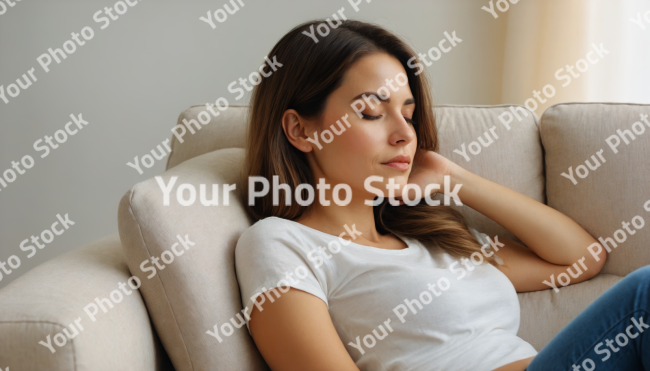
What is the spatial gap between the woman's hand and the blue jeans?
0.55 metres

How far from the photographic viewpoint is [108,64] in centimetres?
215

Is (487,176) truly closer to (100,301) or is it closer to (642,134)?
(642,134)

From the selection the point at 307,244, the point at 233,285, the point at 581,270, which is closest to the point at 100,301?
the point at 233,285

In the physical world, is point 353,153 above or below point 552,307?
above

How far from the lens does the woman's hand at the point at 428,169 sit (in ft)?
4.24

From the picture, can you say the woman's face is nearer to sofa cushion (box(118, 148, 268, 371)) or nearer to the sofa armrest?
sofa cushion (box(118, 148, 268, 371))

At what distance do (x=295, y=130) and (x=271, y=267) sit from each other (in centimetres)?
35

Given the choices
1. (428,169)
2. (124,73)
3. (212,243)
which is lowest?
(428,169)

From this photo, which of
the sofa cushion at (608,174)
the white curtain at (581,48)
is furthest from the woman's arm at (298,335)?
the white curtain at (581,48)

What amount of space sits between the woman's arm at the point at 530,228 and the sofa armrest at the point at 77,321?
81 centimetres

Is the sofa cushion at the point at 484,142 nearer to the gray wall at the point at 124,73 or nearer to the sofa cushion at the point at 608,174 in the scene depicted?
the sofa cushion at the point at 608,174

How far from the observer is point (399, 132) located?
42.6 inches

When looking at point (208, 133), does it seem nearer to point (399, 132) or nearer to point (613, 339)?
point (399, 132)

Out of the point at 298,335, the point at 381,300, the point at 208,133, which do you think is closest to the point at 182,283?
the point at 298,335
